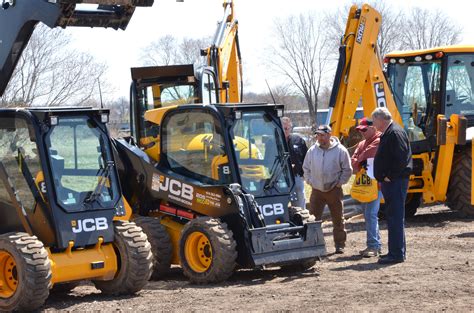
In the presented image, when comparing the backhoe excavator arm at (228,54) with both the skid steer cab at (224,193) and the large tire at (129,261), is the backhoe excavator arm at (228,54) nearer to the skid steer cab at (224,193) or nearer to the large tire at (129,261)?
the skid steer cab at (224,193)

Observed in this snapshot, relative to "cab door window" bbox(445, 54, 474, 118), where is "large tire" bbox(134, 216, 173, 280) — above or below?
below

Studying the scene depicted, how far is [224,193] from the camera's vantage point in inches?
440

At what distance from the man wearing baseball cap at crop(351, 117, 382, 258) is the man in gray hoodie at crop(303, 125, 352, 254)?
172 mm

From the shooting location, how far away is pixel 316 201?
12.6 m

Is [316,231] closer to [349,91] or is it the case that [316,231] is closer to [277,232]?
[277,232]

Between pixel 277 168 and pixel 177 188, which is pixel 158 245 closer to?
pixel 177 188

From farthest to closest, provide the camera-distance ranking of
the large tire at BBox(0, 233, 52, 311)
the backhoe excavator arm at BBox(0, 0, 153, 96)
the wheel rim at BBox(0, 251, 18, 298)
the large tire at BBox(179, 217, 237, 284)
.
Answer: the large tire at BBox(179, 217, 237, 284), the backhoe excavator arm at BBox(0, 0, 153, 96), the wheel rim at BBox(0, 251, 18, 298), the large tire at BBox(0, 233, 52, 311)

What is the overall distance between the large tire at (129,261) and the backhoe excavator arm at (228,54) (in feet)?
25.3

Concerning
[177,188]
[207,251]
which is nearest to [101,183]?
[207,251]

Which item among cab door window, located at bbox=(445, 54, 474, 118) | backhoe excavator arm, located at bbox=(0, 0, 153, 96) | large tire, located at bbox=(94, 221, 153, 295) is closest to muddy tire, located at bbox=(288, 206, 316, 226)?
large tire, located at bbox=(94, 221, 153, 295)

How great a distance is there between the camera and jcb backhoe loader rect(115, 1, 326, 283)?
10961 millimetres

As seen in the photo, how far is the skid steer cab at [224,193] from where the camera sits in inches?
431

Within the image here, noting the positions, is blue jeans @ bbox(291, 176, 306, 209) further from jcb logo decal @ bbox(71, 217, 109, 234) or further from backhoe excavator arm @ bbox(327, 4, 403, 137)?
jcb logo decal @ bbox(71, 217, 109, 234)

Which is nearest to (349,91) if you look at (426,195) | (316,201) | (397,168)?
(426,195)
